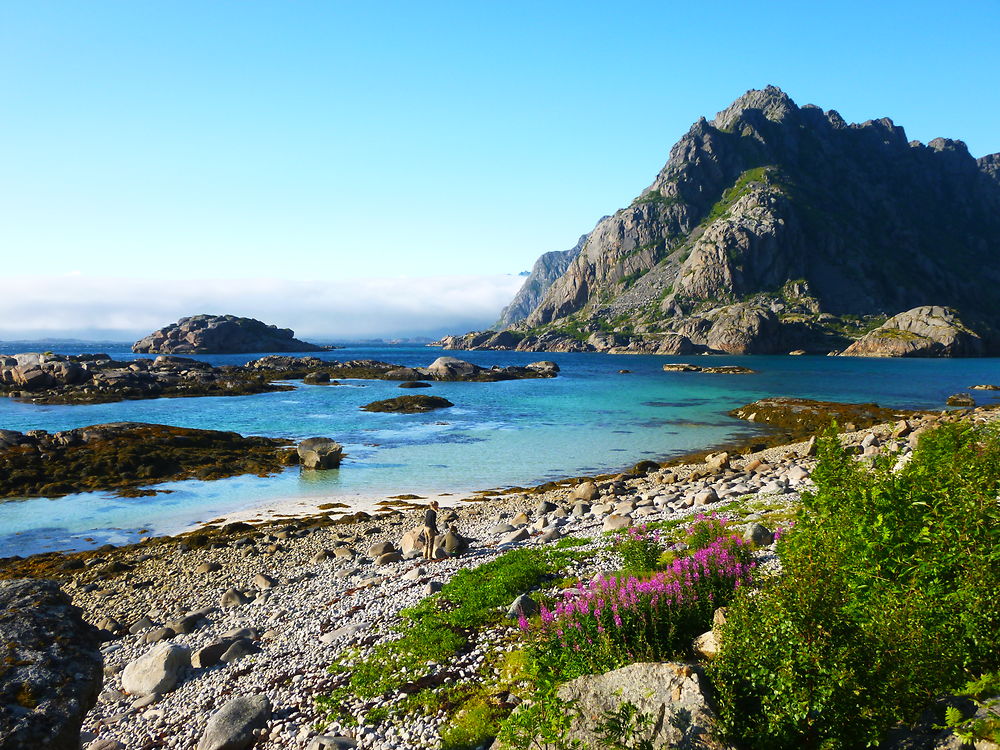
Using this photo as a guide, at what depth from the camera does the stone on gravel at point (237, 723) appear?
8883 mm

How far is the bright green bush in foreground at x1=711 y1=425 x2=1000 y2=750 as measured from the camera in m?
5.67

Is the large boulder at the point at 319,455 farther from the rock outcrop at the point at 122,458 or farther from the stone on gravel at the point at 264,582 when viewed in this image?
the stone on gravel at the point at 264,582

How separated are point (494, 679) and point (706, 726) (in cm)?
458

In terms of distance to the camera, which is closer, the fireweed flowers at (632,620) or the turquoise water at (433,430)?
the fireweed flowers at (632,620)

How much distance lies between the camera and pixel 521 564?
14000 mm

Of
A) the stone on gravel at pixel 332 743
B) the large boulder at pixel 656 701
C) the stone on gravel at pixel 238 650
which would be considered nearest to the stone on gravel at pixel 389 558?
the stone on gravel at pixel 238 650

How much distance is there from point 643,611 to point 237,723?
7139 mm

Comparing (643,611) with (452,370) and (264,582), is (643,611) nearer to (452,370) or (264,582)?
(264,582)

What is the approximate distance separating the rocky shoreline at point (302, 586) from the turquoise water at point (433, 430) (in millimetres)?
4841

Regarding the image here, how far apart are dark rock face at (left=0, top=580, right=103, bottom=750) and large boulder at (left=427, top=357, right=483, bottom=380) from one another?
333ft

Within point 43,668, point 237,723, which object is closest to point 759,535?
point 237,723

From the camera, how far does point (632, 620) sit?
8711 millimetres

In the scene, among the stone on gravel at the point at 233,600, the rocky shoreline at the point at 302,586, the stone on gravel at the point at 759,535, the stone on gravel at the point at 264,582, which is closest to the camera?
the rocky shoreline at the point at 302,586

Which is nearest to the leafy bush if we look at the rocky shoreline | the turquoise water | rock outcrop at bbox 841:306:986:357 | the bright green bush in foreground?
the rocky shoreline
